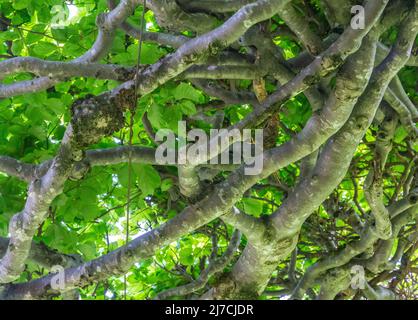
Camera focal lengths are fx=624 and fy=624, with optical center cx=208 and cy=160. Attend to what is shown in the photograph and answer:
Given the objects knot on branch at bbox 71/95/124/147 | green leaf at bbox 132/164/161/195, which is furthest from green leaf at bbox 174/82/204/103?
green leaf at bbox 132/164/161/195

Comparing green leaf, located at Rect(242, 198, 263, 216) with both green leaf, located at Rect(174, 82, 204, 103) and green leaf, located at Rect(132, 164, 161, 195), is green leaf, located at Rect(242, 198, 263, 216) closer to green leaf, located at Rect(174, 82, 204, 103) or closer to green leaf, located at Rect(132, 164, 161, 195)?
green leaf, located at Rect(132, 164, 161, 195)

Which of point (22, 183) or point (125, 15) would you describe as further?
point (22, 183)

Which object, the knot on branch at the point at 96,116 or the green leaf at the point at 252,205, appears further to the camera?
the green leaf at the point at 252,205

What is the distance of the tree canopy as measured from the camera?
291 centimetres

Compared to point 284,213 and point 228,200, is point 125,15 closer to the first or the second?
point 228,200

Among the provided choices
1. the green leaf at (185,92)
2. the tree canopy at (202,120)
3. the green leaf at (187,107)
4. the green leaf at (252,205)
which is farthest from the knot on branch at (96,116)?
the green leaf at (252,205)

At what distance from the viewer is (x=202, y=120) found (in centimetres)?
402

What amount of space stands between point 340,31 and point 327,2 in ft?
0.50

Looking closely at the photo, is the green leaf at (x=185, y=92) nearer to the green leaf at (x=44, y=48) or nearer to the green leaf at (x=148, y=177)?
the green leaf at (x=148, y=177)

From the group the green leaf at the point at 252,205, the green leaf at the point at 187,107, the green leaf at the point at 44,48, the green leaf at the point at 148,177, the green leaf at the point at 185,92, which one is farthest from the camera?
the green leaf at the point at 252,205

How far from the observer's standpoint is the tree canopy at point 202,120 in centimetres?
291

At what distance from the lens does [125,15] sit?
297 centimetres

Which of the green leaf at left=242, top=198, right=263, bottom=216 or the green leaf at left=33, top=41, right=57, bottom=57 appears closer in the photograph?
the green leaf at left=33, top=41, right=57, bottom=57
